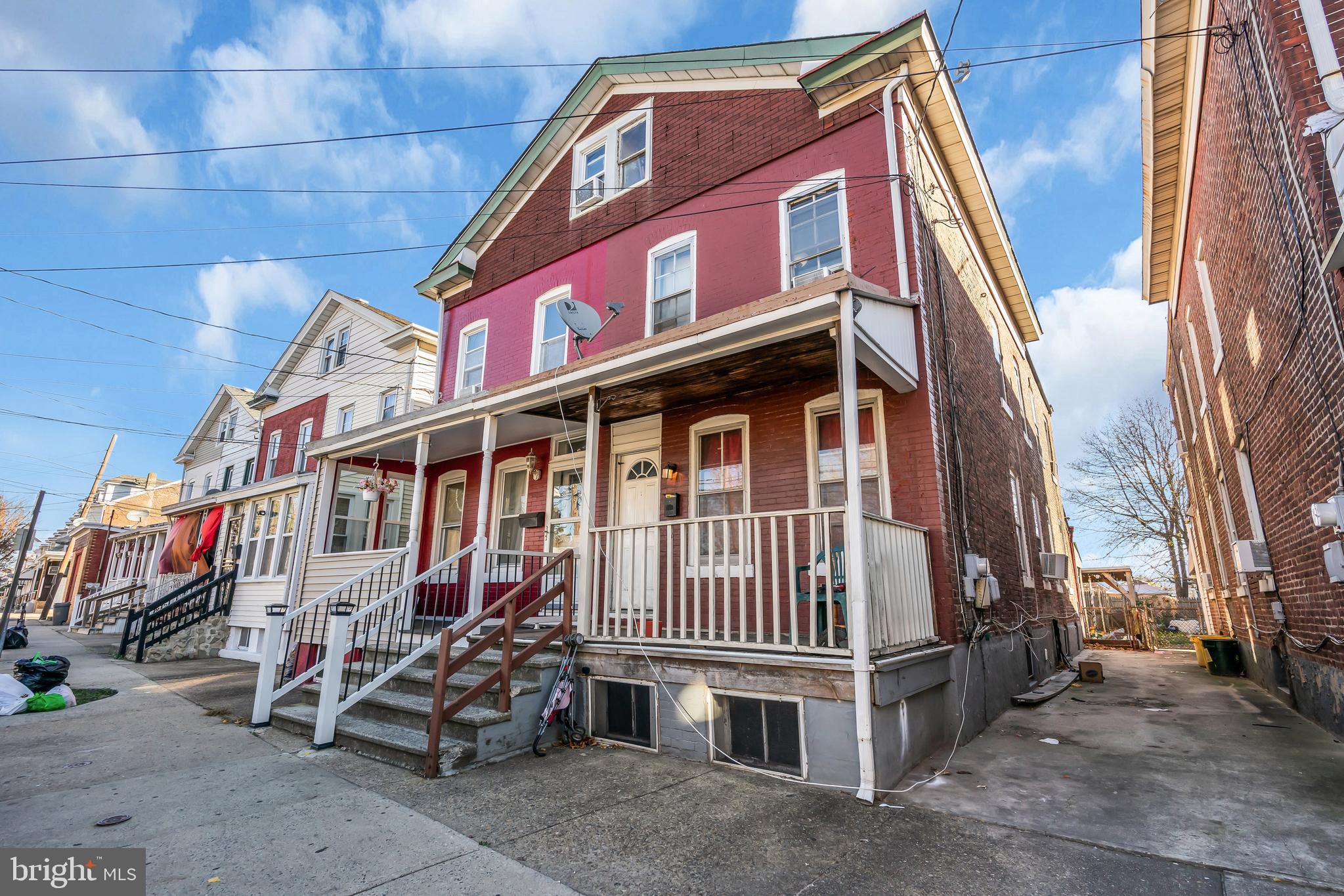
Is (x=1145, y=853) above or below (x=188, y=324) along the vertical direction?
below

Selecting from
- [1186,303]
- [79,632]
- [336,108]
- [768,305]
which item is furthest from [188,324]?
[1186,303]

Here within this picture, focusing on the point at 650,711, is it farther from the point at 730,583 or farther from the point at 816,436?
the point at 816,436

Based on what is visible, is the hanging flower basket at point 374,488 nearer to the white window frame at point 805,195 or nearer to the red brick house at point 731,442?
the red brick house at point 731,442

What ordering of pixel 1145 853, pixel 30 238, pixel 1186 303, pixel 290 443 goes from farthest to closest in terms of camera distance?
pixel 290 443
pixel 1186 303
pixel 30 238
pixel 1145 853

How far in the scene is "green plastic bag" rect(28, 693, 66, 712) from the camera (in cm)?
716

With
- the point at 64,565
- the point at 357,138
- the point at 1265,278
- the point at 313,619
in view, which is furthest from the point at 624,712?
the point at 64,565

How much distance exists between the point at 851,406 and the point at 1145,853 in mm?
3191

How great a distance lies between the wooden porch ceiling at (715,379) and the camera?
6133mm

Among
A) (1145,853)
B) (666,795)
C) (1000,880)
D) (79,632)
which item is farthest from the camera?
(79,632)

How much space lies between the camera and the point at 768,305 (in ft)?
17.3

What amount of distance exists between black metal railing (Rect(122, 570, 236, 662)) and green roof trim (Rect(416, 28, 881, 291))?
8468 mm

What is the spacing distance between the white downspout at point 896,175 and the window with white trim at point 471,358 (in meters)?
7.49

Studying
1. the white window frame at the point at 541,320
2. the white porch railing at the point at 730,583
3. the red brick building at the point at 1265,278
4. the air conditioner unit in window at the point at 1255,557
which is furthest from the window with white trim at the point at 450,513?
the air conditioner unit in window at the point at 1255,557

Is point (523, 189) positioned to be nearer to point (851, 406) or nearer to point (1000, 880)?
point (851, 406)
